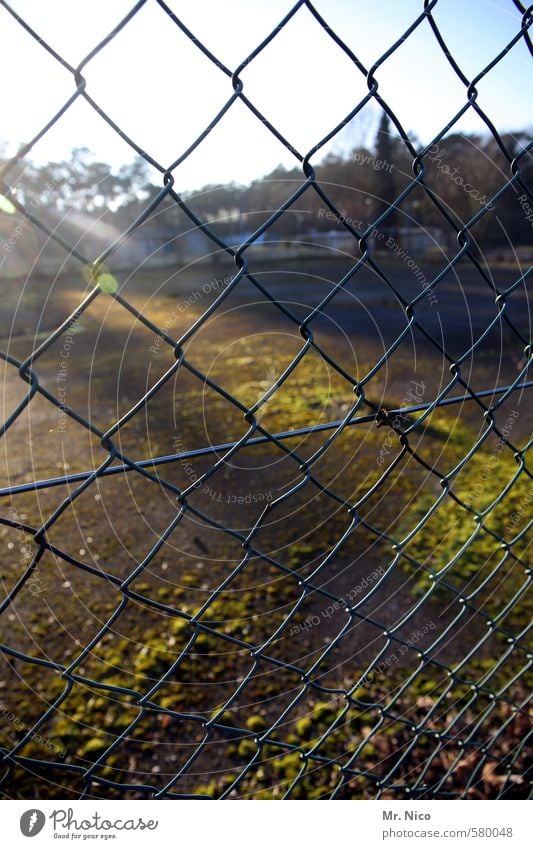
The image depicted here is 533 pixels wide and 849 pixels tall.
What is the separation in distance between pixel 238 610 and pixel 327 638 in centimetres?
44

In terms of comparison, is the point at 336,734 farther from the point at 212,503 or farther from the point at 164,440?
the point at 164,440

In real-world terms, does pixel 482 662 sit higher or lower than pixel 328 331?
lower

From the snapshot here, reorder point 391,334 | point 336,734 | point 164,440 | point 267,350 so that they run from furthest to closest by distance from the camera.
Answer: point 391,334 → point 267,350 → point 164,440 → point 336,734

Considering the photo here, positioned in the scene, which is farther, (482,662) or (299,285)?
(299,285)

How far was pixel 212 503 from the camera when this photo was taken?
3.65m

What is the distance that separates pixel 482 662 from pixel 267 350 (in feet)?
19.1

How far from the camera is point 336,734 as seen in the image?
197 centimetres
